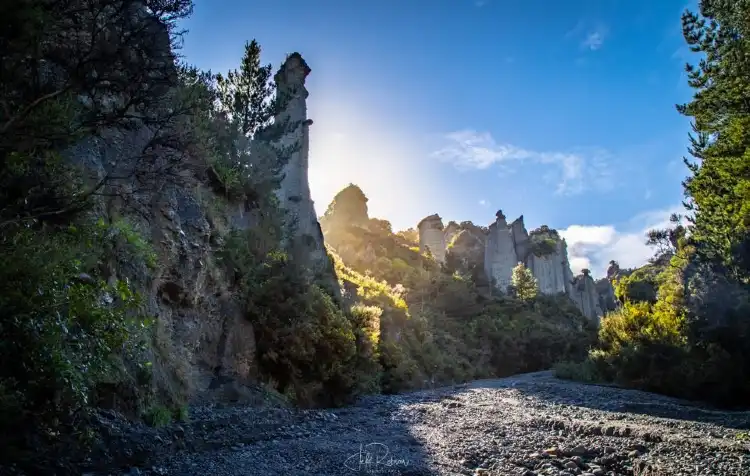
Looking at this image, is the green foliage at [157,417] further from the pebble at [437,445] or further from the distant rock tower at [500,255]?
the distant rock tower at [500,255]

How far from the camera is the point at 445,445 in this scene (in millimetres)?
7289

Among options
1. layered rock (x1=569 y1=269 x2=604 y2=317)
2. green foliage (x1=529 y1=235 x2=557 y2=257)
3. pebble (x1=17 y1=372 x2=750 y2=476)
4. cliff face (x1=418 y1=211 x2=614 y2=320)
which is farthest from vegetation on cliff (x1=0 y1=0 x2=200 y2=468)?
layered rock (x1=569 y1=269 x2=604 y2=317)

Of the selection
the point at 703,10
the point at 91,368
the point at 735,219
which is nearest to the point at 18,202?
the point at 91,368

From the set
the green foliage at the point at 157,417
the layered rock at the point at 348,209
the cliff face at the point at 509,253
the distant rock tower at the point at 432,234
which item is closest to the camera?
the green foliage at the point at 157,417

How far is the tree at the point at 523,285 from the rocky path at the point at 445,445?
4731cm

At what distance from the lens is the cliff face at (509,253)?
216ft

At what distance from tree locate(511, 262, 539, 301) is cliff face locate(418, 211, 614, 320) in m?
3.36

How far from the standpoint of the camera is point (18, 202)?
15.0 ft

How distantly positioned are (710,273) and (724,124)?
7.11m

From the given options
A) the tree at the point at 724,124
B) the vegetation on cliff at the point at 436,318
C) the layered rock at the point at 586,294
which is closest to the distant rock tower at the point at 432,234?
the vegetation on cliff at the point at 436,318

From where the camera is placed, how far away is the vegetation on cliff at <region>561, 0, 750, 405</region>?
12383 millimetres

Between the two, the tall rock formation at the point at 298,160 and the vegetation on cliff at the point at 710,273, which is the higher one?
the tall rock formation at the point at 298,160

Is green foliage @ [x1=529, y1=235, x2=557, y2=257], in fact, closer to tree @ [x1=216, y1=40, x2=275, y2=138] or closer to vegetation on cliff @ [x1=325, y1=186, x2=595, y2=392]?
vegetation on cliff @ [x1=325, y1=186, x2=595, y2=392]

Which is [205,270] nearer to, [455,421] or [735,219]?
[455,421]
